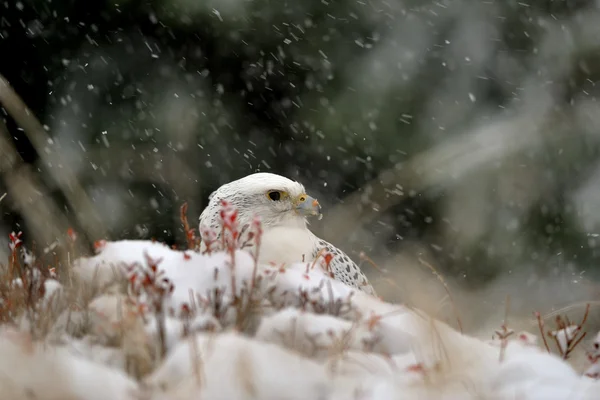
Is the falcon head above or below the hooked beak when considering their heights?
above

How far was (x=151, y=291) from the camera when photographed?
182 centimetres

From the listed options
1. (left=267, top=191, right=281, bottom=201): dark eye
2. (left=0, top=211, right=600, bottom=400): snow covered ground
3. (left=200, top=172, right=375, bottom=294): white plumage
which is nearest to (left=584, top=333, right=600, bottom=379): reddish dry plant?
(left=0, top=211, right=600, bottom=400): snow covered ground

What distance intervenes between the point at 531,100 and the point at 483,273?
161cm

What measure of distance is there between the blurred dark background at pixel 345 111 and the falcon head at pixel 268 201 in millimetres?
2499

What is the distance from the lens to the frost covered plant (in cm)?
172

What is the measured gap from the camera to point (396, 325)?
1.94m

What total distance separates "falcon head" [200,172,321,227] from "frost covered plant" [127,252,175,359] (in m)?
1.61

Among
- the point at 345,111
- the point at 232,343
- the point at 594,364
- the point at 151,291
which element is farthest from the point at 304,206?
the point at 345,111

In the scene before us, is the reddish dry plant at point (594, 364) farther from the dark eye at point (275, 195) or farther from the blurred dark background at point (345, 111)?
the blurred dark background at point (345, 111)

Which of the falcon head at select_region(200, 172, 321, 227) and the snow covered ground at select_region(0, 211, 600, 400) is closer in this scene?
the snow covered ground at select_region(0, 211, 600, 400)

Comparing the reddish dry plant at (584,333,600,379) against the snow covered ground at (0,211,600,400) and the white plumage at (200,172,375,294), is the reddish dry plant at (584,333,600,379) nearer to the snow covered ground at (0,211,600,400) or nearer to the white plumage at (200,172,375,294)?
the snow covered ground at (0,211,600,400)

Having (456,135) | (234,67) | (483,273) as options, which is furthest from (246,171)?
(483,273)

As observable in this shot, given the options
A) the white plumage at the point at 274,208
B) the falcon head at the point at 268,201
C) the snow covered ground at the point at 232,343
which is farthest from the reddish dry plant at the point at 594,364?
the falcon head at the point at 268,201

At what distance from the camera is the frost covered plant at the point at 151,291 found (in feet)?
5.63
